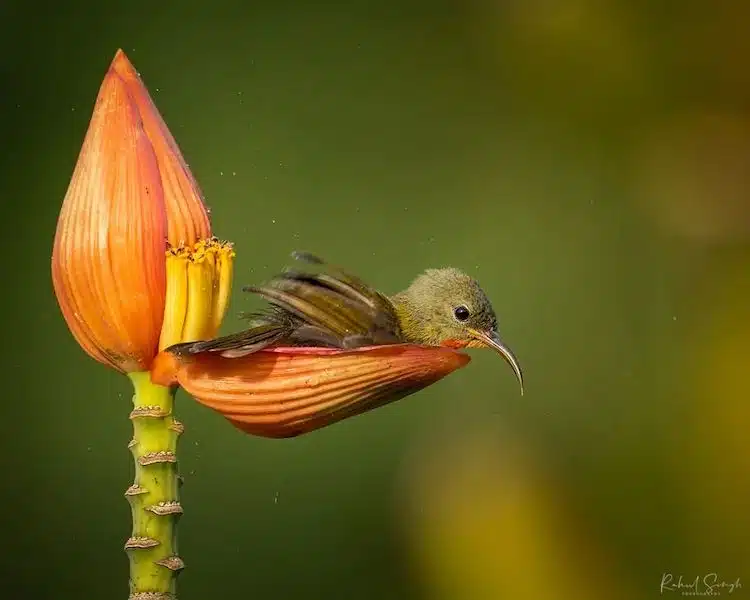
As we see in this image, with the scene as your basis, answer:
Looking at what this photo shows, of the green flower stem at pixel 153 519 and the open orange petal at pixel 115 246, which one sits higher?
the open orange petal at pixel 115 246

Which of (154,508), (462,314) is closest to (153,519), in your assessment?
(154,508)

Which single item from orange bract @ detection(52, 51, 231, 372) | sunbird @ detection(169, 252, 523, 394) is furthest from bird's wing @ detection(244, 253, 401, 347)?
orange bract @ detection(52, 51, 231, 372)

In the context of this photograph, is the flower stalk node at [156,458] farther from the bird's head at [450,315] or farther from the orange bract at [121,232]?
the bird's head at [450,315]

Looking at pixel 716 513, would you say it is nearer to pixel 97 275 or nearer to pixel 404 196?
pixel 404 196

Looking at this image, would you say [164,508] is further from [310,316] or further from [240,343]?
[310,316]

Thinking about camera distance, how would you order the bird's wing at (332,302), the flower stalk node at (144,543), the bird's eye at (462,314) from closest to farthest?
the flower stalk node at (144,543), the bird's wing at (332,302), the bird's eye at (462,314)

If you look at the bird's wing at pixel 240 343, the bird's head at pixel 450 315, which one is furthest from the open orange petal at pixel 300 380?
the bird's head at pixel 450 315

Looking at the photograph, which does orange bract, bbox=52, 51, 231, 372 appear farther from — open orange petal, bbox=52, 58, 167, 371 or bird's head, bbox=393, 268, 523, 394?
bird's head, bbox=393, 268, 523, 394
